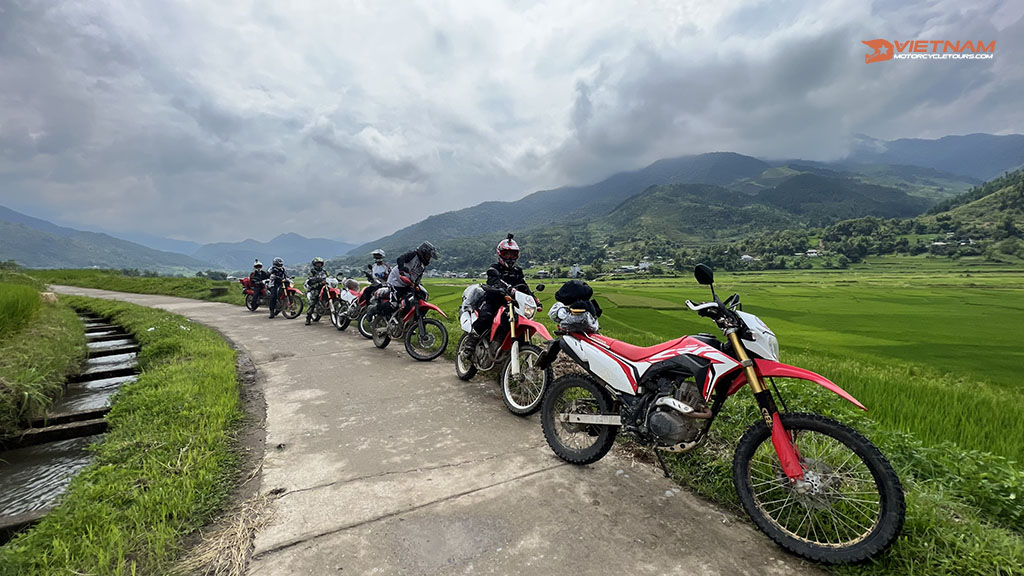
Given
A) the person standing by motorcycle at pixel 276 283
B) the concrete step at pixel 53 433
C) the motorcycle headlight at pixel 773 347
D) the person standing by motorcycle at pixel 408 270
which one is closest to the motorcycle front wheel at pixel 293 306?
the person standing by motorcycle at pixel 276 283

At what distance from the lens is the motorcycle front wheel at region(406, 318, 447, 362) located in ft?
20.6

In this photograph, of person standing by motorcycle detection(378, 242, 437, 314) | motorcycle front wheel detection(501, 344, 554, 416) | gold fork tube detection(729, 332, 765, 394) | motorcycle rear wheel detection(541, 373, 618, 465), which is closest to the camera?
gold fork tube detection(729, 332, 765, 394)

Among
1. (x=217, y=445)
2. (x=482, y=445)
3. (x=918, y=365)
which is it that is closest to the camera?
(x=217, y=445)

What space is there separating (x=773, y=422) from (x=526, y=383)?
2336 millimetres

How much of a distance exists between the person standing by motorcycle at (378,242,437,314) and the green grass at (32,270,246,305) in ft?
40.7

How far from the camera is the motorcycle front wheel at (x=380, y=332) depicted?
23.3ft

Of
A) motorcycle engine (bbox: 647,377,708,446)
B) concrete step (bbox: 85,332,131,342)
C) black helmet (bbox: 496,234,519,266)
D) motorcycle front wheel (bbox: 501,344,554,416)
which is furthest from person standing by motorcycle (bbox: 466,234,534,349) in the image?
concrete step (bbox: 85,332,131,342)

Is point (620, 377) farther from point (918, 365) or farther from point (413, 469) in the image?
point (918, 365)

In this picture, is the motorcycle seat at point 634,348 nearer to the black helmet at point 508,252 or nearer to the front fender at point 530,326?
the front fender at point 530,326

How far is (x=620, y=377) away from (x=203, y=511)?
2.82m

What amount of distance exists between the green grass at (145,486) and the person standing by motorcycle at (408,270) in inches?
108

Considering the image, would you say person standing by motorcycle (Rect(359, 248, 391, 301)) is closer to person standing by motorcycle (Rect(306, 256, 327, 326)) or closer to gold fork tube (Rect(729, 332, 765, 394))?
person standing by motorcycle (Rect(306, 256, 327, 326))

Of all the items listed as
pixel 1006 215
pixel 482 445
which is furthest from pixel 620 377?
pixel 1006 215

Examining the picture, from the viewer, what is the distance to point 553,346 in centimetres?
362
